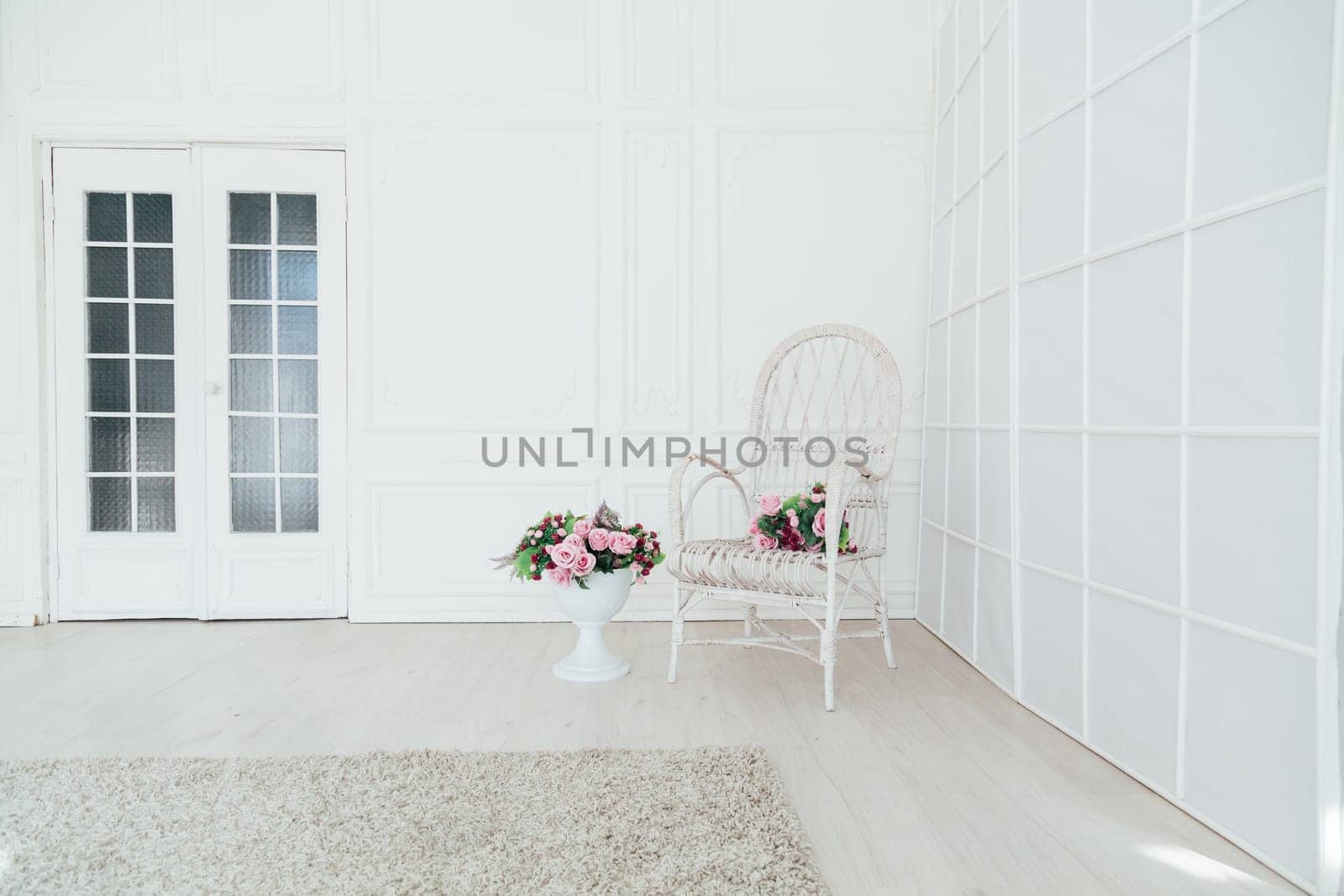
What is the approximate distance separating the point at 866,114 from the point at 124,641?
12.1ft

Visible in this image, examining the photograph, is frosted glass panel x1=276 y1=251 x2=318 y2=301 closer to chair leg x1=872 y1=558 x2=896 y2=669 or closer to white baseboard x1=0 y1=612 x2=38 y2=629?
white baseboard x1=0 y1=612 x2=38 y2=629

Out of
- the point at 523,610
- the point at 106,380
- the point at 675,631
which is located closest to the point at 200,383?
the point at 106,380

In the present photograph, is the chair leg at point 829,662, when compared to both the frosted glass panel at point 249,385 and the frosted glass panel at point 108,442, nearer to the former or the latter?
the frosted glass panel at point 249,385

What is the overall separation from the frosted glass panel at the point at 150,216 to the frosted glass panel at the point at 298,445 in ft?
3.13

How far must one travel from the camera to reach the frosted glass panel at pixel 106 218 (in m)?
3.31

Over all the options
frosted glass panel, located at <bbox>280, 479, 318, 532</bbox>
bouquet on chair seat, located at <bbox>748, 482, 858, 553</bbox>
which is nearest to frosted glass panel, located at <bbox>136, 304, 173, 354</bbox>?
frosted glass panel, located at <bbox>280, 479, 318, 532</bbox>

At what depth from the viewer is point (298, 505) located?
3.35 m

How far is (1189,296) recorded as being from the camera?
1.61 meters

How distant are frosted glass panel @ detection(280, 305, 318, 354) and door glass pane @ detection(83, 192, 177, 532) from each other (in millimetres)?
462

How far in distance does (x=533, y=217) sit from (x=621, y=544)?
5.24 ft

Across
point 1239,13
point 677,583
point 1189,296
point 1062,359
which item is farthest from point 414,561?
point 1239,13

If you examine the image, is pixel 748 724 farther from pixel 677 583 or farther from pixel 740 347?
pixel 740 347

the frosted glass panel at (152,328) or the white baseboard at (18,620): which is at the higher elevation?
the frosted glass panel at (152,328)

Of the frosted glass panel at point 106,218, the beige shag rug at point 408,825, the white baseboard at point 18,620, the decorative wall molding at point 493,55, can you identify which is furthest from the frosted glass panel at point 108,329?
the beige shag rug at point 408,825
